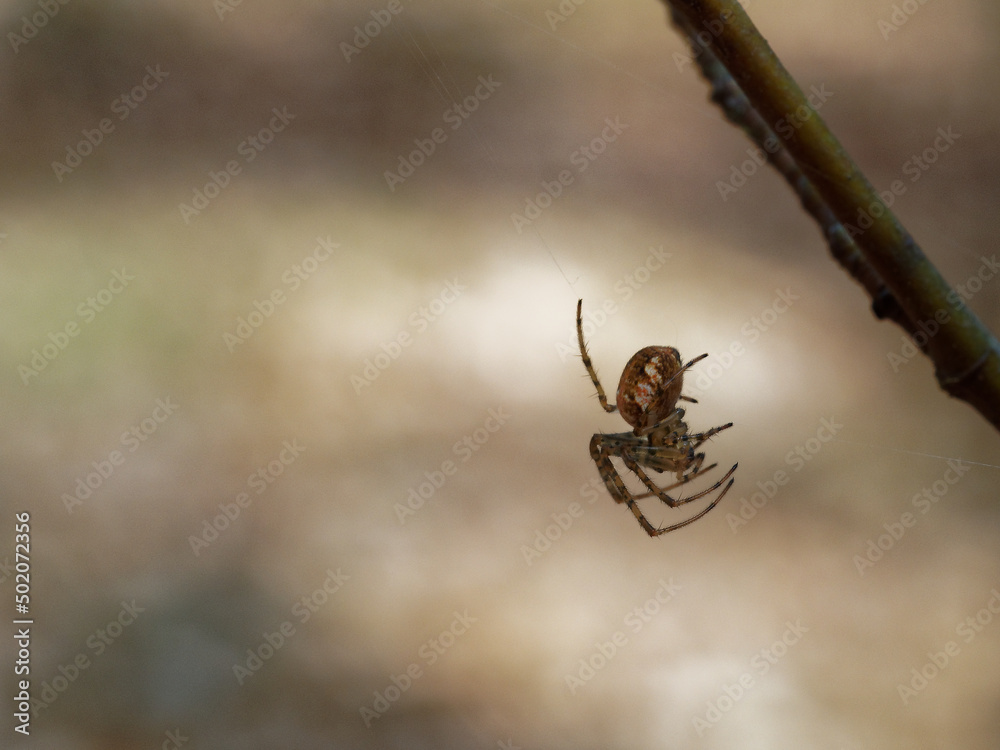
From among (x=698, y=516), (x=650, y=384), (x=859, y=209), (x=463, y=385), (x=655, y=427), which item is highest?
(x=859, y=209)

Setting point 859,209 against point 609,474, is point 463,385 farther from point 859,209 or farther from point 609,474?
point 859,209

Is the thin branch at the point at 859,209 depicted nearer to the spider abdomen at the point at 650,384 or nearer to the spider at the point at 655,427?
the spider at the point at 655,427

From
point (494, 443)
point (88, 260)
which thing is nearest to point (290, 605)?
point (494, 443)

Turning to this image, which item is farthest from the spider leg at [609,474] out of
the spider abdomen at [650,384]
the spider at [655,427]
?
the spider abdomen at [650,384]

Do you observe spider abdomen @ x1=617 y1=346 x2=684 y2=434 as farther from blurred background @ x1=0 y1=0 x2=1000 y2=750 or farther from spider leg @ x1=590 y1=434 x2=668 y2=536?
blurred background @ x1=0 y1=0 x2=1000 y2=750

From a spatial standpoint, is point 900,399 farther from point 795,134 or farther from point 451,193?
point 795,134

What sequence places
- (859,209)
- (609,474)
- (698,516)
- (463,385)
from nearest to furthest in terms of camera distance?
(859,209) < (698,516) < (609,474) < (463,385)

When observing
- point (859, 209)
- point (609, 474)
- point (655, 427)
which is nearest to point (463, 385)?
point (609, 474)
